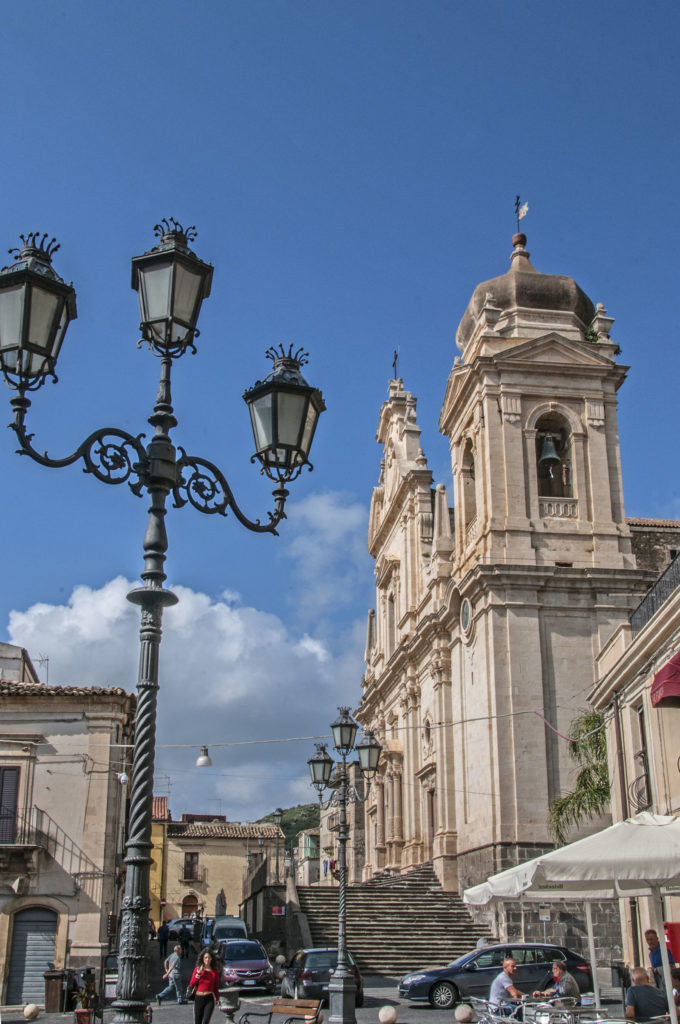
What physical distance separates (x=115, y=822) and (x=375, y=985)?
26.9 feet

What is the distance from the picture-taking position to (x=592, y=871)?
11641 mm

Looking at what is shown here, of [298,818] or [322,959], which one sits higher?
[298,818]

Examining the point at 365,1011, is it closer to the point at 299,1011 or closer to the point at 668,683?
the point at 299,1011

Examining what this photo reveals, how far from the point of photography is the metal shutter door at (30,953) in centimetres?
2611

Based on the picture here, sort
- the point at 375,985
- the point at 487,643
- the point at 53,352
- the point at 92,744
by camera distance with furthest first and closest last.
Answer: the point at 487,643 → the point at 92,744 → the point at 375,985 → the point at 53,352

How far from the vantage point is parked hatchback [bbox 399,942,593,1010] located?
72.5ft

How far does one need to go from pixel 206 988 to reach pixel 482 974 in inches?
393

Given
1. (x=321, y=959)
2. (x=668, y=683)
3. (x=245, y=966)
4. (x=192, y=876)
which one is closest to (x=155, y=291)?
(x=668, y=683)

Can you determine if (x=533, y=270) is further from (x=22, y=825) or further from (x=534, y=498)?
(x=22, y=825)

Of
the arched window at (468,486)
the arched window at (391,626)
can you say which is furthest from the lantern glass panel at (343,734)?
the arched window at (391,626)

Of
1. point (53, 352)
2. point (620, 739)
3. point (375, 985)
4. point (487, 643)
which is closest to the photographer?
point (53, 352)

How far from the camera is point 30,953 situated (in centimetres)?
2645

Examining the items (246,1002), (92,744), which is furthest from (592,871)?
(92,744)

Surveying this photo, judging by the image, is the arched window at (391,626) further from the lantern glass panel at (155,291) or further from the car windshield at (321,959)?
the lantern glass panel at (155,291)
